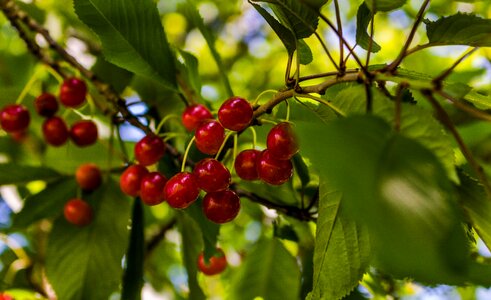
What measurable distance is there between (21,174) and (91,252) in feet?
0.88

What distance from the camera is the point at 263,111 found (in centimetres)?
95

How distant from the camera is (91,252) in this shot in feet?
4.82

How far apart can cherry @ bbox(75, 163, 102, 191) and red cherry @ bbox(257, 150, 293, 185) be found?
0.73m

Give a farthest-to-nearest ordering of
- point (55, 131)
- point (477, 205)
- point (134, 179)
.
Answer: point (55, 131)
point (134, 179)
point (477, 205)

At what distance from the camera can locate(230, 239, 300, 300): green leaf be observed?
1.58m

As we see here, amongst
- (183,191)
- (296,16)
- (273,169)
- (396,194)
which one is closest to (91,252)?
(183,191)

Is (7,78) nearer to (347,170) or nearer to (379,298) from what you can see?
(379,298)

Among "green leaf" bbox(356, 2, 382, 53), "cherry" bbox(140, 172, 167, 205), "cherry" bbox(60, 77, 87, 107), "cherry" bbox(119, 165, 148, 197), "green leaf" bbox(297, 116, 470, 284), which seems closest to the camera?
"green leaf" bbox(297, 116, 470, 284)

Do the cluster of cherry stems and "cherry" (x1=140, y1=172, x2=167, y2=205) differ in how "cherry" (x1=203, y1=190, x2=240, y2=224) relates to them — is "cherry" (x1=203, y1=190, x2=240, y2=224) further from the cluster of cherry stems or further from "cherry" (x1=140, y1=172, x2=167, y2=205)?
"cherry" (x1=140, y1=172, x2=167, y2=205)

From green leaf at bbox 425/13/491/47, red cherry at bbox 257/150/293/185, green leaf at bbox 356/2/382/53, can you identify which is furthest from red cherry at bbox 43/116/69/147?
green leaf at bbox 425/13/491/47

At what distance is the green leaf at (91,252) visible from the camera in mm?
1432

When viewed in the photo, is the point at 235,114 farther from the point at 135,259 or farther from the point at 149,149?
the point at 135,259

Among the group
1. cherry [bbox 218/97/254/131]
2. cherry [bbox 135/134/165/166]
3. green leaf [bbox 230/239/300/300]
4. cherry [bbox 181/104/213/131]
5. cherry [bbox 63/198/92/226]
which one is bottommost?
green leaf [bbox 230/239/300/300]

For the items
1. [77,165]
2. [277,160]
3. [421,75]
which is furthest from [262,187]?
[77,165]
